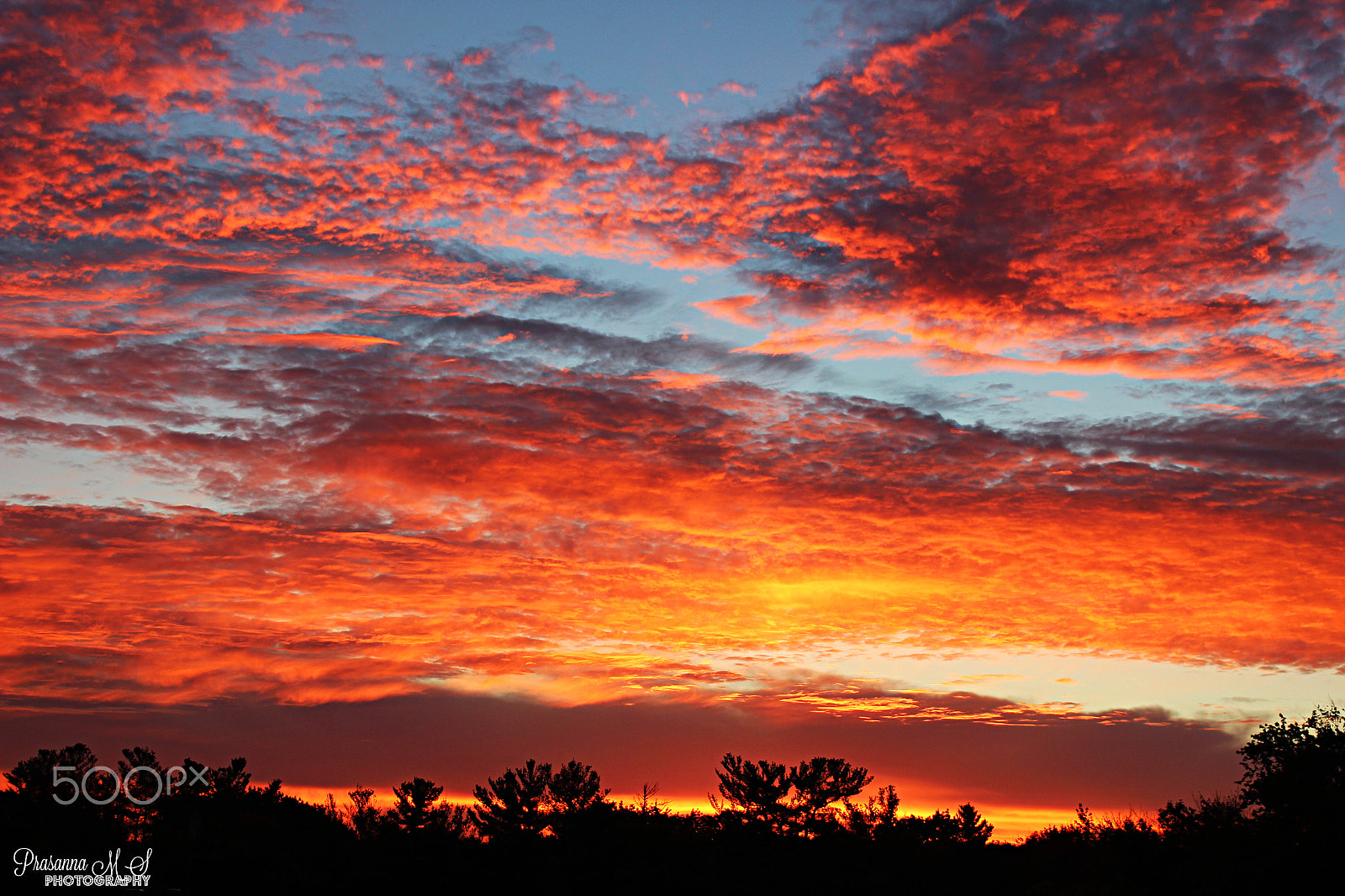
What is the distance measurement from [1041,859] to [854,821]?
13.7 m

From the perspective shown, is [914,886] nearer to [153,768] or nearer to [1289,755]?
[1289,755]

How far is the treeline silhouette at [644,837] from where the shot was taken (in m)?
40.1

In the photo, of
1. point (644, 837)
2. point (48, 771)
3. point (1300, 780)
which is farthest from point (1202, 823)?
point (48, 771)

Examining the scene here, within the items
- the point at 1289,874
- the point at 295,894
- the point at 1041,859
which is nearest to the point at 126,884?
the point at 295,894

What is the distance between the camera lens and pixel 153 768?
62.1 meters

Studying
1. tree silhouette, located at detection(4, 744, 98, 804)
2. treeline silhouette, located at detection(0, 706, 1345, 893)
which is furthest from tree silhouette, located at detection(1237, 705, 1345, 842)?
tree silhouette, located at detection(4, 744, 98, 804)

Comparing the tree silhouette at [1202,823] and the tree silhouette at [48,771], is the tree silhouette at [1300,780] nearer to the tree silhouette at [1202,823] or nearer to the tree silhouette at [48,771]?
the tree silhouette at [1202,823]

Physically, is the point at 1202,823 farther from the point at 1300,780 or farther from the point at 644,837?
the point at 644,837

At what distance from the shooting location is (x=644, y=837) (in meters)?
51.8

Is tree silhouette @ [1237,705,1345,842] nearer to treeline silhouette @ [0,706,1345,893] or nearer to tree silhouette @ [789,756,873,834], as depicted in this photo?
treeline silhouette @ [0,706,1345,893]

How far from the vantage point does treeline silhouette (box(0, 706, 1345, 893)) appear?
40125 millimetres

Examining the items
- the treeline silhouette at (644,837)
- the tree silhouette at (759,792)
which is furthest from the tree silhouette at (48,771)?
the tree silhouette at (759,792)

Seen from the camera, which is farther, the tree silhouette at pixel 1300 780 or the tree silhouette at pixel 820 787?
the tree silhouette at pixel 820 787

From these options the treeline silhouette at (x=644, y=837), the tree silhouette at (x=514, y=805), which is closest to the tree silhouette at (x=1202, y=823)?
the treeline silhouette at (x=644, y=837)
